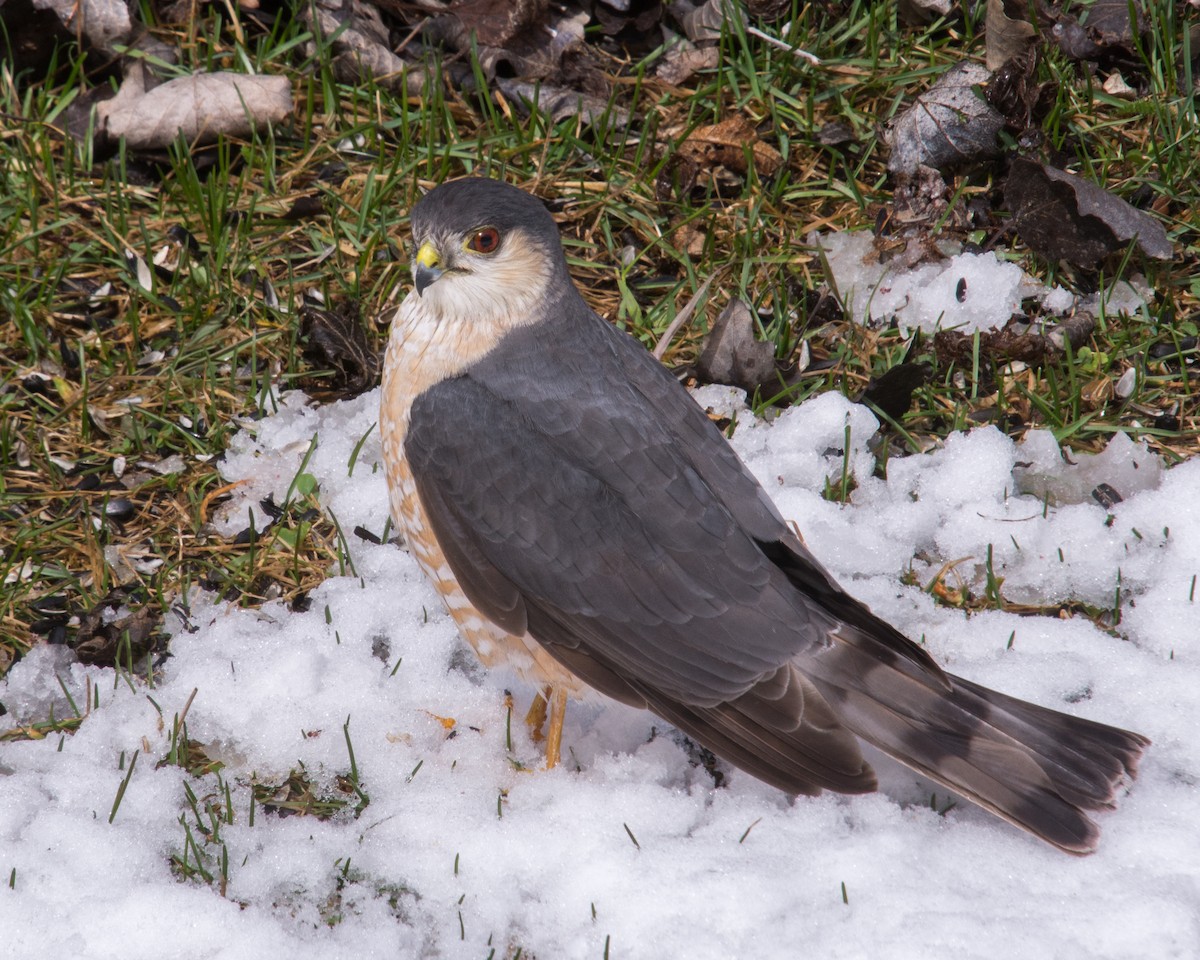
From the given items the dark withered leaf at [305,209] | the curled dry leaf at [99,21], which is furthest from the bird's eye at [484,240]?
the curled dry leaf at [99,21]

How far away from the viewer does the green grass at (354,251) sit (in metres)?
4.52

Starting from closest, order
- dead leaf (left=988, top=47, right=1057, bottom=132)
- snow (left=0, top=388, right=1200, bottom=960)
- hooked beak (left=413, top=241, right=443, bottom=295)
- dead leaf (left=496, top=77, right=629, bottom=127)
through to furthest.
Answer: snow (left=0, top=388, right=1200, bottom=960)
hooked beak (left=413, top=241, right=443, bottom=295)
dead leaf (left=988, top=47, right=1057, bottom=132)
dead leaf (left=496, top=77, right=629, bottom=127)

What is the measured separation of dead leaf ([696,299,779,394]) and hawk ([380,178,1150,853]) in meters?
1.09

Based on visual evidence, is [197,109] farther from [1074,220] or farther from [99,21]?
[1074,220]

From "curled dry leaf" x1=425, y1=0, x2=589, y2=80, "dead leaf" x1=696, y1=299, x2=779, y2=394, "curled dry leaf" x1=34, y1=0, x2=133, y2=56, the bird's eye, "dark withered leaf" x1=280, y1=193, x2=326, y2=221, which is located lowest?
"dark withered leaf" x1=280, y1=193, x2=326, y2=221

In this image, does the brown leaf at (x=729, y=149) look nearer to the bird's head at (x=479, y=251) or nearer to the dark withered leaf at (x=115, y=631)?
the bird's head at (x=479, y=251)

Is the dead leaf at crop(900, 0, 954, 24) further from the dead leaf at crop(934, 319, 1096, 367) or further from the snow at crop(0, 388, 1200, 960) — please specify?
the snow at crop(0, 388, 1200, 960)

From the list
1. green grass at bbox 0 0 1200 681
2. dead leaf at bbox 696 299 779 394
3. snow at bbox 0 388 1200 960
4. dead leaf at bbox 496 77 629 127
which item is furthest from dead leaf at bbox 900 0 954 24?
snow at bbox 0 388 1200 960

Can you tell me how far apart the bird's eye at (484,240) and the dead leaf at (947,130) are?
229cm

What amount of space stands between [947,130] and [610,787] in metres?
3.17

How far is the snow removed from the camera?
322 centimetres

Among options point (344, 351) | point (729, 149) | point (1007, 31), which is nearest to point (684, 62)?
point (729, 149)

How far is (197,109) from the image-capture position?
5465mm

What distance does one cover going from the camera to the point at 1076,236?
5.05 m
